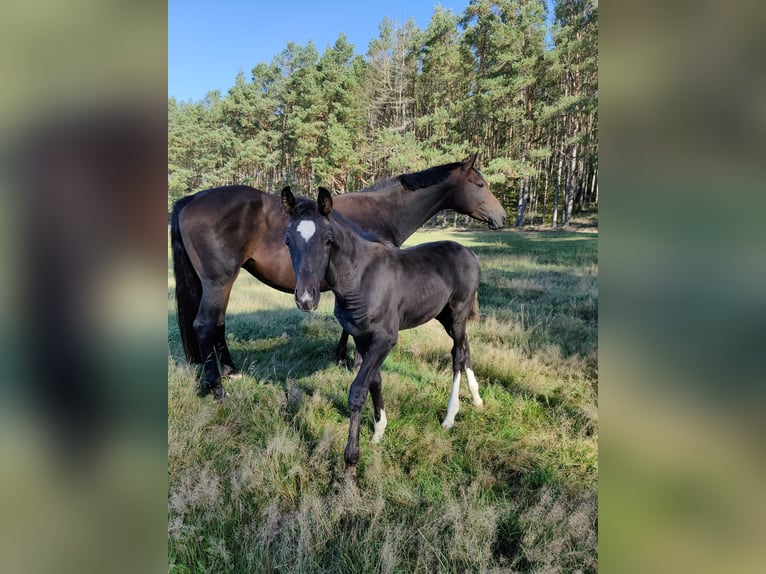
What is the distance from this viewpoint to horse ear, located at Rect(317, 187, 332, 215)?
1.97m

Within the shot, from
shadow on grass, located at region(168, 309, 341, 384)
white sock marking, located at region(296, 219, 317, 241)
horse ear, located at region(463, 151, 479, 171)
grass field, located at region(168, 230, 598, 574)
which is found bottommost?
grass field, located at region(168, 230, 598, 574)

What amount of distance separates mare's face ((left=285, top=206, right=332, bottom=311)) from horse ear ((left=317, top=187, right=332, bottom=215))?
1.2 inches

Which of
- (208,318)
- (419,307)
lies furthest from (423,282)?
(208,318)

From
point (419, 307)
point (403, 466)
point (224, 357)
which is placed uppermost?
point (419, 307)

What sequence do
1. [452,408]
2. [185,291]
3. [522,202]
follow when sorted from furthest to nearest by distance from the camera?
[522,202]
[185,291]
[452,408]

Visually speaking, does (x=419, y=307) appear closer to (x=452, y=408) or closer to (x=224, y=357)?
(x=452, y=408)

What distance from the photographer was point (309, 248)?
6.40 feet

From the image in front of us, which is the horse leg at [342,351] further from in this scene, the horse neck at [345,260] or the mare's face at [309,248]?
the mare's face at [309,248]

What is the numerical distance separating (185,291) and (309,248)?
242cm

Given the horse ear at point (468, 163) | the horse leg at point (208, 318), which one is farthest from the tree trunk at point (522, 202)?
the horse leg at point (208, 318)

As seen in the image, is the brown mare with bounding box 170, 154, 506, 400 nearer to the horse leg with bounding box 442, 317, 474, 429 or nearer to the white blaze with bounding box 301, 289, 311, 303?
the horse leg with bounding box 442, 317, 474, 429

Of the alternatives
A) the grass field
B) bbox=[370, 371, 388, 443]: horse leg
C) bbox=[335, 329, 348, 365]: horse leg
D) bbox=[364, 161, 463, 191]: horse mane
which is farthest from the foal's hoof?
bbox=[364, 161, 463, 191]: horse mane

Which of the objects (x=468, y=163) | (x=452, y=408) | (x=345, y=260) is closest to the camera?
(x=345, y=260)
